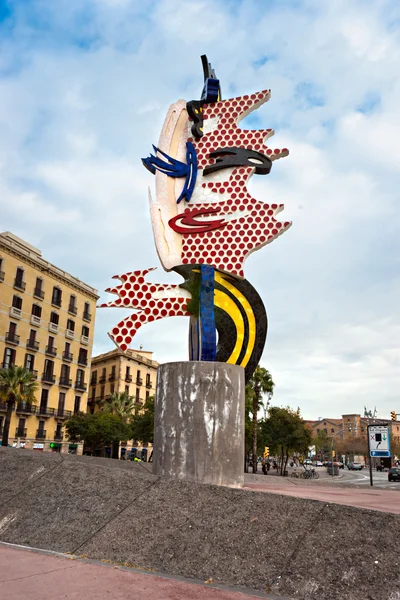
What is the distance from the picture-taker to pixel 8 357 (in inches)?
1614

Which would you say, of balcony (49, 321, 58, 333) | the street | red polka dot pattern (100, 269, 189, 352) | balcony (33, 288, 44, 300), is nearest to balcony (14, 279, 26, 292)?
balcony (33, 288, 44, 300)

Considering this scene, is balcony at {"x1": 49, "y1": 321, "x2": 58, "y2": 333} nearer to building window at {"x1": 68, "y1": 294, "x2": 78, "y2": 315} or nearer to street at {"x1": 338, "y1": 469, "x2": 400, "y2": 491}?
building window at {"x1": 68, "y1": 294, "x2": 78, "y2": 315}

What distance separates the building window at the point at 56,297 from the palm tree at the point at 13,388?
34.9ft

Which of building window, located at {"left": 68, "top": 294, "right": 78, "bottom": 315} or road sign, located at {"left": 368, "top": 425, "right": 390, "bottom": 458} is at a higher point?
building window, located at {"left": 68, "top": 294, "right": 78, "bottom": 315}

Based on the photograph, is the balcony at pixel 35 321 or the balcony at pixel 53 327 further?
the balcony at pixel 53 327

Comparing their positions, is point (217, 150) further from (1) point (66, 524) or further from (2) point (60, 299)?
(2) point (60, 299)

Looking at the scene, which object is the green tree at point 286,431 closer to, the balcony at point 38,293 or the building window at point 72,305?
the building window at point 72,305

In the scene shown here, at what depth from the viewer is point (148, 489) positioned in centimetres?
684

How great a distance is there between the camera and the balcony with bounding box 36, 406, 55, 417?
43.0m

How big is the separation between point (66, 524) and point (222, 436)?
14.2ft

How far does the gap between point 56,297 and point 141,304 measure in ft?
121

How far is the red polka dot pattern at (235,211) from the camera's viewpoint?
12.5 meters

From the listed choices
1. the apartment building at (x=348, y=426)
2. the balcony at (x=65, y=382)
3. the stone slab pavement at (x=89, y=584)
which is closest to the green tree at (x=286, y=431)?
the balcony at (x=65, y=382)

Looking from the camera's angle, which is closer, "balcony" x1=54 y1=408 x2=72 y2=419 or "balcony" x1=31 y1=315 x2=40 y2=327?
"balcony" x1=31 y1=315 x2=40 y2=327
